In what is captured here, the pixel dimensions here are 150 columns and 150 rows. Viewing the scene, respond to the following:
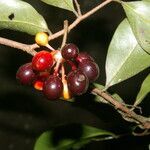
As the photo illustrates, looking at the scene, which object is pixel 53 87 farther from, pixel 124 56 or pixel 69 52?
pixel 124 56

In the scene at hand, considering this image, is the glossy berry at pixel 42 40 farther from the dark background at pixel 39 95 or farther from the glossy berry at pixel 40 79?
the dark background at pixel 39 95

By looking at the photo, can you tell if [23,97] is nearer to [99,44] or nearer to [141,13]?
[99,44]

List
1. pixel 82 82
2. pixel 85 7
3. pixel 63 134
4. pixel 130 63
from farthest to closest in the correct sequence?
pixel 85 7 → pixel 63 134 → pixel 130 63 → pixel 82 82

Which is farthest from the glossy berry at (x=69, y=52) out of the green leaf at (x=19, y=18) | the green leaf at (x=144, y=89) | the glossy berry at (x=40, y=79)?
the green leaf at (x=144, y=89)

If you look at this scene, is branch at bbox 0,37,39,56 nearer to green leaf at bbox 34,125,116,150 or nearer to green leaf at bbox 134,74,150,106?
green leaf at bbox 134,74,150,106

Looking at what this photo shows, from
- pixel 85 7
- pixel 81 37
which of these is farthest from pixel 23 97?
pixel 85 7

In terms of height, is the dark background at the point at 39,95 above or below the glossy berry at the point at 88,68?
above
